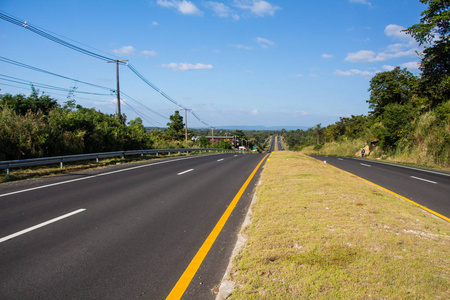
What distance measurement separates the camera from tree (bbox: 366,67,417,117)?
4244 centimetres

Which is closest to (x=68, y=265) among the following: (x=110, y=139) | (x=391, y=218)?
(x=391, y=218)

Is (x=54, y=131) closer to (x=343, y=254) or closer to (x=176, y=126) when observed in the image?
(x=343, y=254)

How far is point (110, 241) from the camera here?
474cm

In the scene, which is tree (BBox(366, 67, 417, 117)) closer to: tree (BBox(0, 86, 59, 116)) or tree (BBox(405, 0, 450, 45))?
tree (BBox(405, 0, 450, 45))

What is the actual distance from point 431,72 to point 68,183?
27.6 metres

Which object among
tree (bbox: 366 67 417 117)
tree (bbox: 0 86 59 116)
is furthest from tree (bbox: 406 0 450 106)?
tree (bbox: 0 86 59 116)

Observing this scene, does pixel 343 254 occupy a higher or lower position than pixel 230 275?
higher

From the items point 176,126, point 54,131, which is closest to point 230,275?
point 54,131

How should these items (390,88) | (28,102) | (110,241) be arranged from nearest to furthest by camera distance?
(110,241) < (28,102) < (390,88)

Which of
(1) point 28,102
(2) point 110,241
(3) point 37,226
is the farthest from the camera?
(1) point 28,102

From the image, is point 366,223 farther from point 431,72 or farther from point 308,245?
point 431,72

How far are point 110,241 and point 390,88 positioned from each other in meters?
48.6

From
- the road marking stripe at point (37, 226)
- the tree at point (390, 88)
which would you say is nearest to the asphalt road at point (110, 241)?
the road marking stripe at point (37, 226)

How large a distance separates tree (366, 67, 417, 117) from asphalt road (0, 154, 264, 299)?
143 ft
